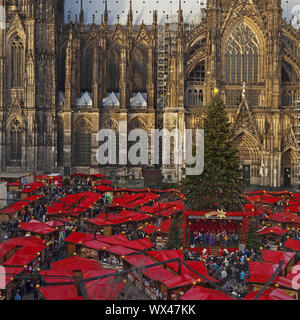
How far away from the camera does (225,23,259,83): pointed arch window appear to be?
52.8 metres

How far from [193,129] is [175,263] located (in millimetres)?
34176

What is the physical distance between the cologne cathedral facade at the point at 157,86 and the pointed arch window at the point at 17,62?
5.3 inches

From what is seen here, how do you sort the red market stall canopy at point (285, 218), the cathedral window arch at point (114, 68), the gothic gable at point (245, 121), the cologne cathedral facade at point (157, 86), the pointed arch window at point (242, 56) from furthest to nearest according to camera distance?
the cathedral window arch at point (114, 68)
the pointed arch window at point (242, 56)
the cologne cathedral facade at point (157, 86)
the gothic gable at point (245, 121)
the red market stall canopy at point (285, 218)

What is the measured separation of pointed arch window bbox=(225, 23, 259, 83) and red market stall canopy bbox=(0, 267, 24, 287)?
41.2 meters

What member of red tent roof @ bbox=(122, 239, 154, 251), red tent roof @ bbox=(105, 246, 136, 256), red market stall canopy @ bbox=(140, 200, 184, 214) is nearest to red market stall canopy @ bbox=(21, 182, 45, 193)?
red market stall canopy @ bbox=(140, 200, 184, 214)

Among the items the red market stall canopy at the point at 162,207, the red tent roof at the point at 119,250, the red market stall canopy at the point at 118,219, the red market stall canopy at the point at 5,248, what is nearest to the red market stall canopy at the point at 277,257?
the red tent roof at the point at 119,250

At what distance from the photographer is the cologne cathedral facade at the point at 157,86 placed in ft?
168

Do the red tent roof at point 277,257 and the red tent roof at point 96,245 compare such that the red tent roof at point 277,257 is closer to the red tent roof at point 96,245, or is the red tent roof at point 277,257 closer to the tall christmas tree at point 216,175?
the tall christmas tree at point 216,175

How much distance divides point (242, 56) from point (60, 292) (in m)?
44.7

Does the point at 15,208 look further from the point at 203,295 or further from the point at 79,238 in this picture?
the point at 203,295

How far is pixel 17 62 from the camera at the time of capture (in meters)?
54.1

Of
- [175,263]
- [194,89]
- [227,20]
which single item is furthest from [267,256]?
[227,20]

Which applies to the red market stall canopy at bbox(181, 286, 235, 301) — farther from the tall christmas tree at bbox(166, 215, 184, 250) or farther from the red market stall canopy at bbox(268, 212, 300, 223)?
the red market stall canopy at bbox(268, 212, 300, 223)

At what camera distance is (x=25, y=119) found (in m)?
52.8
